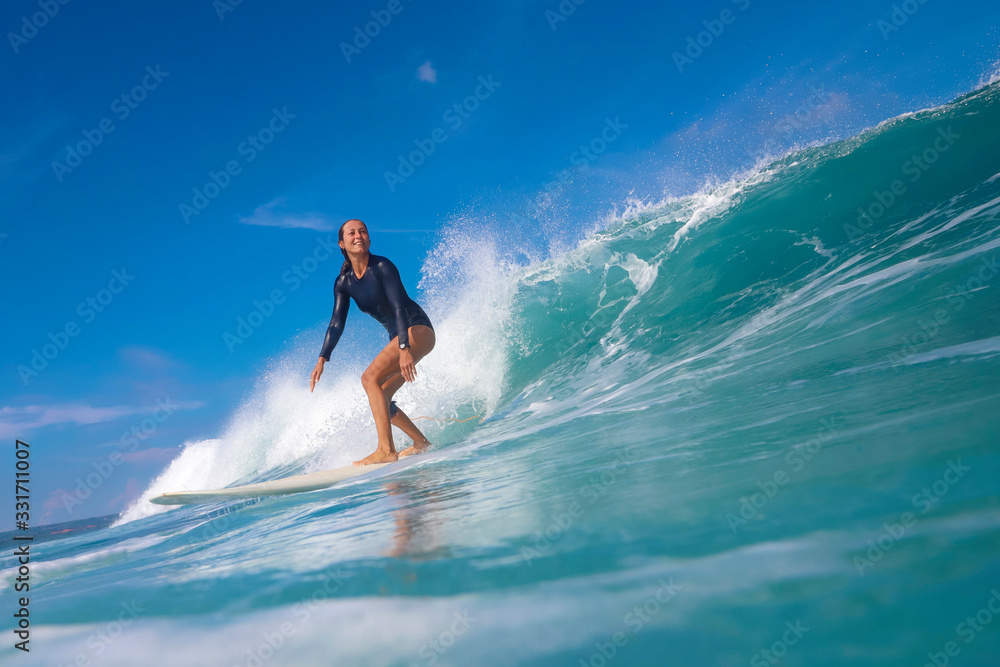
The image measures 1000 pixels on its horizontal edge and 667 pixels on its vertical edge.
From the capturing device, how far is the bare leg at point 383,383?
18.3ft

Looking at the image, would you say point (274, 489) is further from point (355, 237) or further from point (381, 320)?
point (355, 237)

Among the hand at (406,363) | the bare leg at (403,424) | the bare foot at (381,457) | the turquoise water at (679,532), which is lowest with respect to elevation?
the turquoise water at (679,532)

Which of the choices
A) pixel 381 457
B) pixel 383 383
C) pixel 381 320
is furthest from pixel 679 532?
pixel 381 320

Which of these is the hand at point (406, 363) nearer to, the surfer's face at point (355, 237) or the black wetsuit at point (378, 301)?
the black wetsuit at point (378, 301)

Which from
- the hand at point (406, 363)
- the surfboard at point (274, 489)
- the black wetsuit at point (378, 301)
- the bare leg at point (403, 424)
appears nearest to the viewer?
the surfboard at point (274, 489)

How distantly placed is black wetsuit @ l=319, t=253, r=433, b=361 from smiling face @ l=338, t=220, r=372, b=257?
0.13 meters

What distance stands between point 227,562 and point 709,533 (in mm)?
1963

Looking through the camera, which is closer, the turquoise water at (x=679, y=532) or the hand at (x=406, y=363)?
the turquoise water at (x=679, y=532)

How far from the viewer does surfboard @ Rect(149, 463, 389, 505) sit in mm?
4930

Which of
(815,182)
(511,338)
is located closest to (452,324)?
(511,338)

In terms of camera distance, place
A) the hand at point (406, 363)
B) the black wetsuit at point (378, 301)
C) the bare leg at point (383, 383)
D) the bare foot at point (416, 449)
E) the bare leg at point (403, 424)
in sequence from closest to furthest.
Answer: the hand at point (406, 363), the black wetsuit at point (378, 301), the bare leg at point (383, 383), the bare leg at point (403, 424), the bare foot at point (416, 449)

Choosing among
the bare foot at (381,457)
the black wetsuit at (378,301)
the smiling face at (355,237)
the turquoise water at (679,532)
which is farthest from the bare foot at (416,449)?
the smiling face at (355,237)

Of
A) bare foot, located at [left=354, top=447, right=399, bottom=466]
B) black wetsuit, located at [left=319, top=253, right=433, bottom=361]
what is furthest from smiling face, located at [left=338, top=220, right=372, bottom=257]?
bare foot, located at [left=354, top=447, right=399, bottom=466]

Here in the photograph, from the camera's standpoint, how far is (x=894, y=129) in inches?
382
